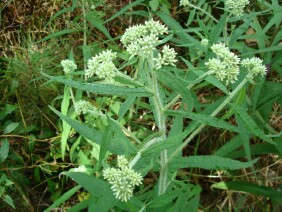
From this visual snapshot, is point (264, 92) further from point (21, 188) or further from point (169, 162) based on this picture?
point (21, 188)

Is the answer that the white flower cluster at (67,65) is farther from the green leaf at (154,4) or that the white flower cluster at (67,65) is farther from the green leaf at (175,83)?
the green leaf at (175,83)

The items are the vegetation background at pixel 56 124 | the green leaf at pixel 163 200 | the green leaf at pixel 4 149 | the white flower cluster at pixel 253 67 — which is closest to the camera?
the green leaf at pixel 163 200

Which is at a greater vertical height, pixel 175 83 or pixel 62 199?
pixel 175 83

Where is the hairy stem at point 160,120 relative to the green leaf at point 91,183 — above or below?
above

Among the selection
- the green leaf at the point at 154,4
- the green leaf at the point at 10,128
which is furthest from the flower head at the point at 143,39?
the green leaf at the point at 10,128

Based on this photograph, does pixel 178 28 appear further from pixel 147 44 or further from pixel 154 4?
pixel 147 44

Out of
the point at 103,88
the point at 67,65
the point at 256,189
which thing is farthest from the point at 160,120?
the point at 256,189

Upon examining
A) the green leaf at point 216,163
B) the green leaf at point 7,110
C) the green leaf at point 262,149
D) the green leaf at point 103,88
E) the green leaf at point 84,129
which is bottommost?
the green leaf at point 262,149

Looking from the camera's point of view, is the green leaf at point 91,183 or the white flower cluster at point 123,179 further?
the green leaf at point 91,183

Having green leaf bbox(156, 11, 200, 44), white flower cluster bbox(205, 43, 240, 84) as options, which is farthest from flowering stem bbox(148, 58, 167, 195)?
green leaf bbox(156, 11, 200, 44)

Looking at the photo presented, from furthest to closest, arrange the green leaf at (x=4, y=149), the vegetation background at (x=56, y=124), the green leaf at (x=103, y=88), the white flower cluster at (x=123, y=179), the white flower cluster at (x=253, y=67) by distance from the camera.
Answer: the vegetation background at (x=56, y=124) → the green leaf at (x=4, y=149) → the white flower cluster at (x=253, y=67) → the green leaf at (x=103, y=88) → the white flower cluster at (x=123, y=179)

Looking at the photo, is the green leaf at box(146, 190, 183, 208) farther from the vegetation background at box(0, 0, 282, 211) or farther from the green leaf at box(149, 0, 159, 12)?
the green leaf at box(149, 0, 159, 12)
